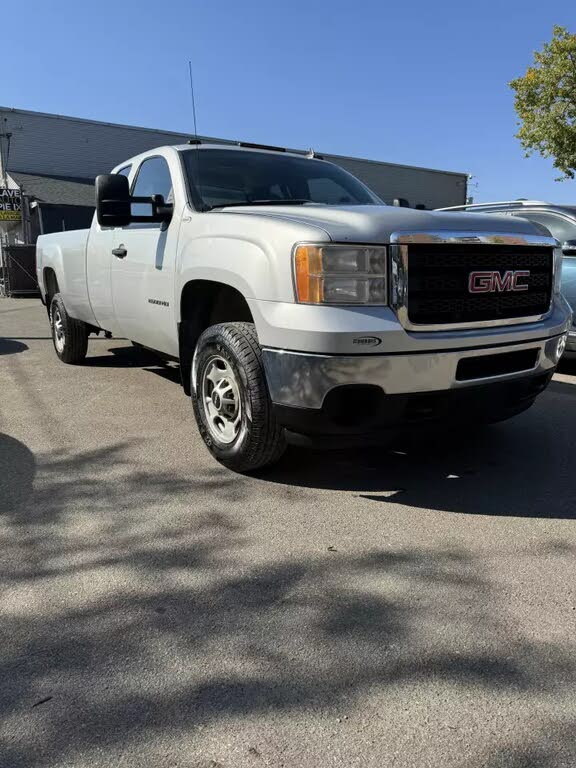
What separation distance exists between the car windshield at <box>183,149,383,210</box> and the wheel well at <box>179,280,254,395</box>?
0.58 meters

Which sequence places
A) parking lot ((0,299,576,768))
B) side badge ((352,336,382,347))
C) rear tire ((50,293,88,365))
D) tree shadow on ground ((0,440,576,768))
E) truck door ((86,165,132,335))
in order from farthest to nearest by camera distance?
rear tire ((50,293,88,365)), truck door ((86,165,132,335)), side badge ((352,336,382,347)), tree shadow on ground ((0,440,576,768)), parking lot ((0,299,576,768))

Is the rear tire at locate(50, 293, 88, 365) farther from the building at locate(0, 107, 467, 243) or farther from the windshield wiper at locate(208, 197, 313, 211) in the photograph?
the building at locate(0, 107, 467, 243)

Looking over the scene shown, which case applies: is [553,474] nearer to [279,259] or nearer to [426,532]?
[426,532]

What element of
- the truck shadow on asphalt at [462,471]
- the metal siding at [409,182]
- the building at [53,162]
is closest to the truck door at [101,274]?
the truck shadow on asphalt at [462,471]

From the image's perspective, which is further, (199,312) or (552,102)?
(552,102)

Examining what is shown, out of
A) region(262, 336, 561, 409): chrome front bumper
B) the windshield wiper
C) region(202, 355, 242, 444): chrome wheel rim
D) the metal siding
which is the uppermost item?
the metal siding

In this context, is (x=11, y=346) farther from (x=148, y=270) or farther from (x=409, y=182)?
(x=409, y=182)

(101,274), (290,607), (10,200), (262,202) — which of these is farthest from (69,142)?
(290,607)

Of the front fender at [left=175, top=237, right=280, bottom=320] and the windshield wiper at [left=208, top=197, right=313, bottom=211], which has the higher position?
the windshield wiper at [left=208, top=197, right=313, bottom=211]

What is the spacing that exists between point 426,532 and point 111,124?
31.1m

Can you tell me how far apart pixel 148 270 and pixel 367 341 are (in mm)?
2220

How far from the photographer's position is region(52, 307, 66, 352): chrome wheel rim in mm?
7221

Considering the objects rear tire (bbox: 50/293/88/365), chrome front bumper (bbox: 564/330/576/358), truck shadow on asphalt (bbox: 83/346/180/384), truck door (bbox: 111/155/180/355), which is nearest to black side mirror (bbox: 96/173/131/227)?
truck door (bbox: 111/155/180/355)

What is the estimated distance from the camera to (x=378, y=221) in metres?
3.18
